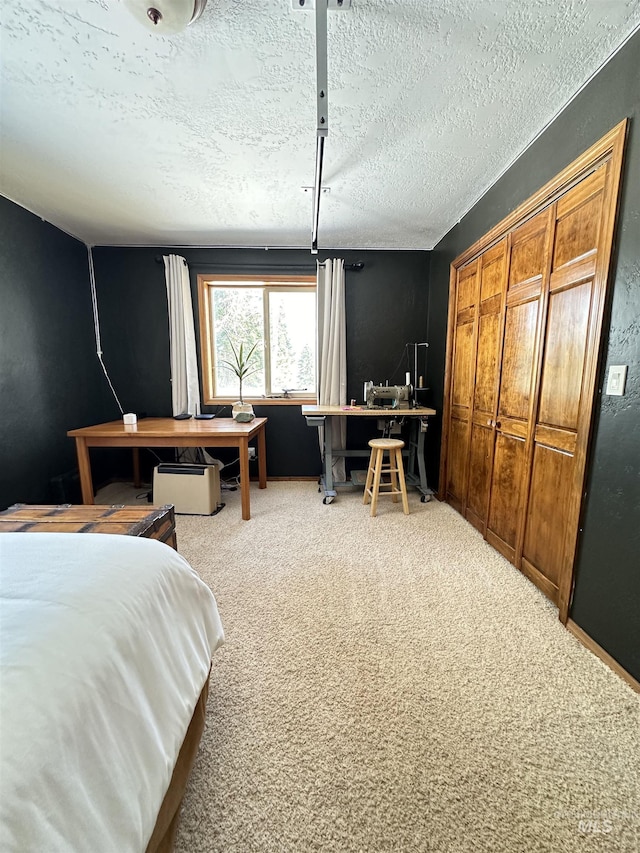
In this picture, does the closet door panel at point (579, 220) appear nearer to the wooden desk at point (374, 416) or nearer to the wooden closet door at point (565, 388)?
the wooden closet door at point (565, 388)

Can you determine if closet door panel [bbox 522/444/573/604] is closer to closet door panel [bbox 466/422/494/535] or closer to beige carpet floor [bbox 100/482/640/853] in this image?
beige carpet floor [bbox 100/482/640/853]

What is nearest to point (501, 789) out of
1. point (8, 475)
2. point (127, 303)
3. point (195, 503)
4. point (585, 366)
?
point (585, 366)

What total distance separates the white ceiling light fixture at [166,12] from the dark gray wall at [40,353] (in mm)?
2078

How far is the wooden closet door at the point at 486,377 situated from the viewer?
7.00 ft

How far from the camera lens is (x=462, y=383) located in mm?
2646

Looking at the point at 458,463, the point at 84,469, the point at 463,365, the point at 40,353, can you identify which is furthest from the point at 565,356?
the point at 40,353

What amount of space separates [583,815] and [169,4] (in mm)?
2776

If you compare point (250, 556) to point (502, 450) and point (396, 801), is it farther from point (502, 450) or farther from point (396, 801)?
point (502, 450)

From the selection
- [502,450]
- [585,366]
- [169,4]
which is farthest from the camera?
[502,450]

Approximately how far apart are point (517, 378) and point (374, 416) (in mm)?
1366

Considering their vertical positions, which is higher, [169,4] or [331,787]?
[169,4]

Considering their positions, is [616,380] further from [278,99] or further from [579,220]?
[278,99]

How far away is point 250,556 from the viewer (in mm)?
2107

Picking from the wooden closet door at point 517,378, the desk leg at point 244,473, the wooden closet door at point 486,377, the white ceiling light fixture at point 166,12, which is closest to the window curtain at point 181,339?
the desk leg at point 244,473
